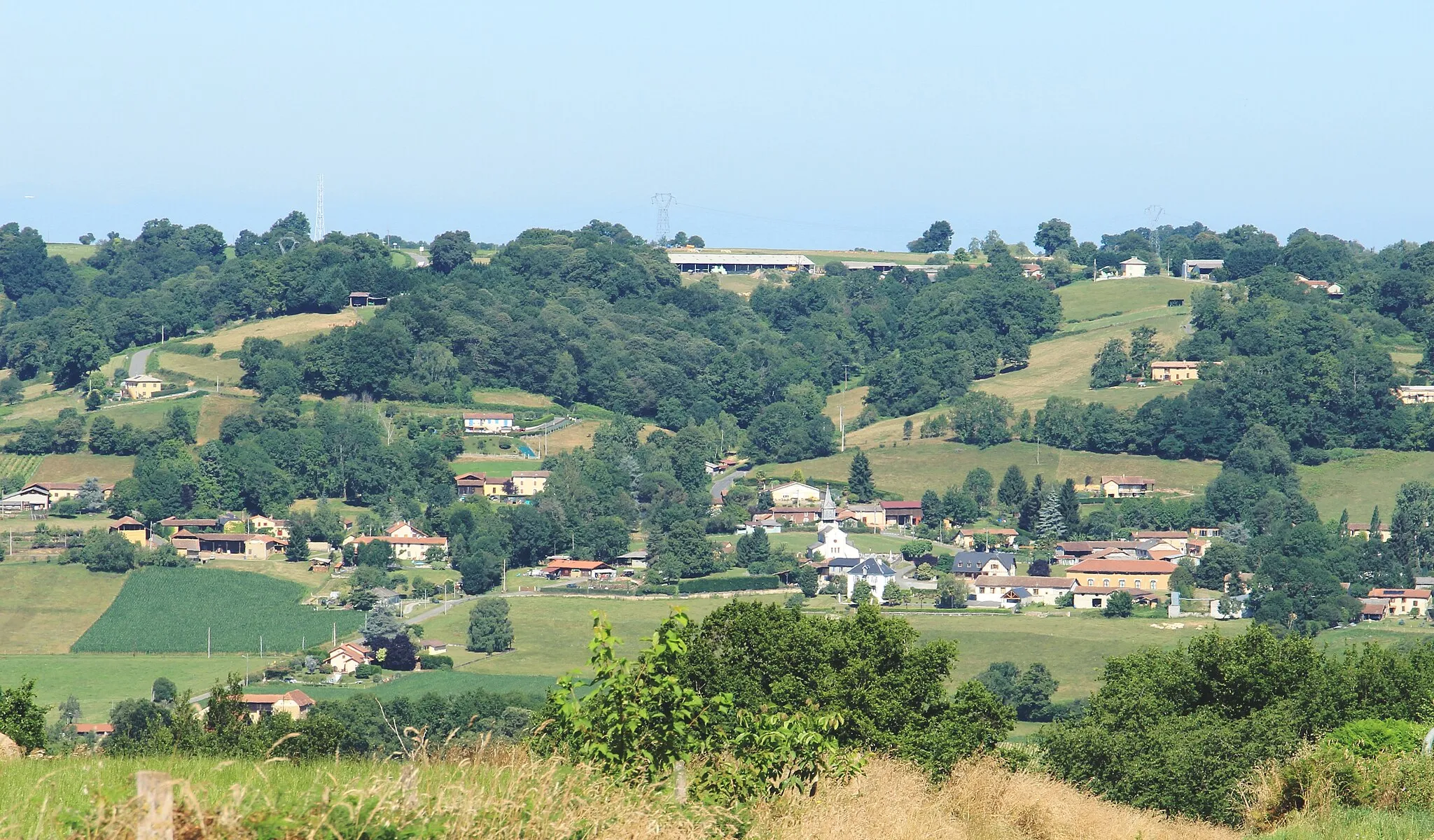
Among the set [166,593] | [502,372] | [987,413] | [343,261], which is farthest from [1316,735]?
[343,261]

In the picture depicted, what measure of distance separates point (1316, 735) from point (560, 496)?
188ft

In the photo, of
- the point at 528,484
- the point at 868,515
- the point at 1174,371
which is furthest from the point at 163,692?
the point at 1174,371

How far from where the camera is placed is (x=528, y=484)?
7981cm

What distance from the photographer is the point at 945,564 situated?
67.7m

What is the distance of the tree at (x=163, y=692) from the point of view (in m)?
45.7

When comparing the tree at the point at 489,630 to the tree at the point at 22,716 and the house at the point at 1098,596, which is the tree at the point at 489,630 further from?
the tree at the point at 22,716

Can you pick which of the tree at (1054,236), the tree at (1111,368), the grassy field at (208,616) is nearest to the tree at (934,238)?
the tree at (1054,236)

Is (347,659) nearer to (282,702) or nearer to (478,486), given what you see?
(282,702)


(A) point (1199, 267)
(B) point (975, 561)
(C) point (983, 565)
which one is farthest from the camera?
(A) point (1199, 267)

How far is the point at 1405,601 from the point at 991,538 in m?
17.8

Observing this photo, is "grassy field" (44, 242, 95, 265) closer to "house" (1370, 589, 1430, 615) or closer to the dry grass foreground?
"house" (1370, 589, 1430, 615)

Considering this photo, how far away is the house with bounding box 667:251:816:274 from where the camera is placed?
134 m

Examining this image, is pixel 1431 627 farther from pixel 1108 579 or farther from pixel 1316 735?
pixel 1316 735

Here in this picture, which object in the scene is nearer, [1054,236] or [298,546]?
[298,546]
